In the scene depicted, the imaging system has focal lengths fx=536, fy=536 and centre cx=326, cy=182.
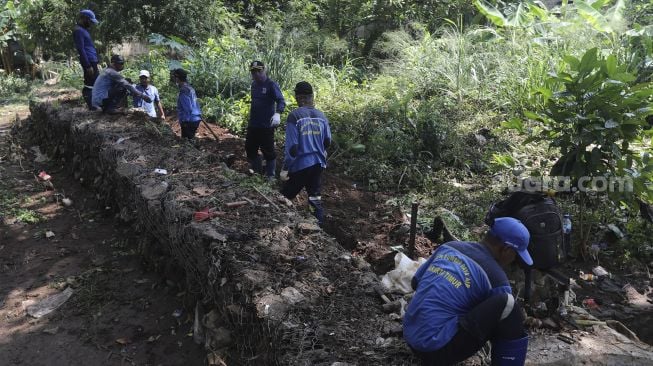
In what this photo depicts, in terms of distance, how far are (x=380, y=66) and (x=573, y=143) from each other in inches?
301

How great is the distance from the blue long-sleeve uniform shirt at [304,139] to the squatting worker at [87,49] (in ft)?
14.6

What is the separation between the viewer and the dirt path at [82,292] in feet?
14.6

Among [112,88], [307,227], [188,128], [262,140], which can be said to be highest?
[112,88]

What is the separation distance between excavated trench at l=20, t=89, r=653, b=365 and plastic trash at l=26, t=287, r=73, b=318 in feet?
2.77

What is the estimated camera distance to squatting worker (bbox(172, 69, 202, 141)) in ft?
24.7

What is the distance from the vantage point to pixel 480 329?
268 centimetres

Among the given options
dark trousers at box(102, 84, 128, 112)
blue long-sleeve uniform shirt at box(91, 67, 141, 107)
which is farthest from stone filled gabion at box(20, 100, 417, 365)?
dark trousers at box(102, 84, 128, 112)

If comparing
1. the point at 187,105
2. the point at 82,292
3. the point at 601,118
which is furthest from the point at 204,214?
the point at 601,118

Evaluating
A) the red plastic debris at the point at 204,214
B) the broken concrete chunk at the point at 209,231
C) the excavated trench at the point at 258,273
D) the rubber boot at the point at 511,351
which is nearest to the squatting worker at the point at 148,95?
the excavated trench at the point at 258,273

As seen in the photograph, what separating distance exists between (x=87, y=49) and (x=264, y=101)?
347cm

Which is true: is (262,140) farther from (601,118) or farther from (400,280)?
(601,118)

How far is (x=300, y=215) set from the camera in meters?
4.91

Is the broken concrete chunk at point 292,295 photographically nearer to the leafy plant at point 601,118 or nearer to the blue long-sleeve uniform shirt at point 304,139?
the blue long-sleeve uniform shirt at point 304,139

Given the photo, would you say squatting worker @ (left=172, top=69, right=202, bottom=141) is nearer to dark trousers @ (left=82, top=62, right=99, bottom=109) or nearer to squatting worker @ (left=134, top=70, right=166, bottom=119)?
squatting worker @ (left=134, top=70, right=166, bottom=119)
